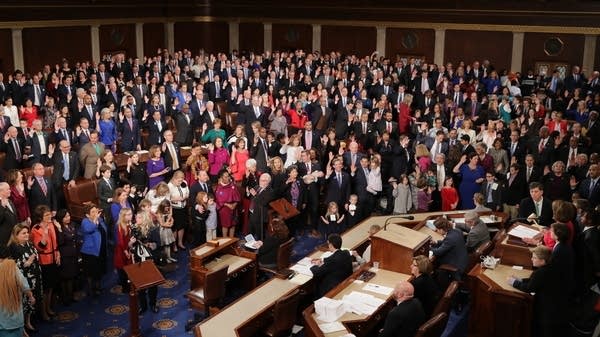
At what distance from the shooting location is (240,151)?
12961 millimetres

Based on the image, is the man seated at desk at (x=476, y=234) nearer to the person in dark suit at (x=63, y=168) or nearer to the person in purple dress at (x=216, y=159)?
the person in purple dress at (x=216, y=159)

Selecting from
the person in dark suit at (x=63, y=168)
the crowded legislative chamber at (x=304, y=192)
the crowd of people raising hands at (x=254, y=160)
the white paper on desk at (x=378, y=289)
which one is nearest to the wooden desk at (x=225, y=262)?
the crowded legislative chamber at (x=304, y=192)

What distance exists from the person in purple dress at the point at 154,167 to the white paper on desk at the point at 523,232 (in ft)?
→ 21.1

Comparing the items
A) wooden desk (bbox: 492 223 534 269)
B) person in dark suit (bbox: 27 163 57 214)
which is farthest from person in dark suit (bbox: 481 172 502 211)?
person in dark suit (bbox: 27 163 57 214)

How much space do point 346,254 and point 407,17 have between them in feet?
58.6

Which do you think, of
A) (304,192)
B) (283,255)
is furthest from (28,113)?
(283,255)

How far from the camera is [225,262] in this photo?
9781 millimetres

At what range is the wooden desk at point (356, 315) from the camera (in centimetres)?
753

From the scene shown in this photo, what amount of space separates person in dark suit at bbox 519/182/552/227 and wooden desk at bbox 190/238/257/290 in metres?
4.34

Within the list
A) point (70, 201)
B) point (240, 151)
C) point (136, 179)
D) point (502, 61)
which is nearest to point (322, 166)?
point (240, 151)

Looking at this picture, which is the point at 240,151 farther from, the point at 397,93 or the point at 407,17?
the point at 407,17

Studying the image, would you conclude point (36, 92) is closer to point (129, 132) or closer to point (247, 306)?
point (129, 132)

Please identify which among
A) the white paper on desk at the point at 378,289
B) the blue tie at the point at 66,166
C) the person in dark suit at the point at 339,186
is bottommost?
the white paper on desk at the point at 378,289

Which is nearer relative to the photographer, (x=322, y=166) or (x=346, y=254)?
(x=346, y=254)
